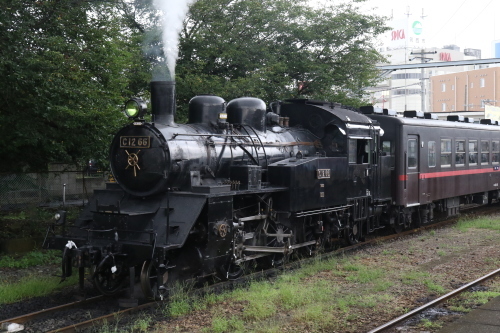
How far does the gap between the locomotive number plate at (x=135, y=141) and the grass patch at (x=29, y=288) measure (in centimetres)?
248

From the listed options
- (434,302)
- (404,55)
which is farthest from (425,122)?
(404,55)

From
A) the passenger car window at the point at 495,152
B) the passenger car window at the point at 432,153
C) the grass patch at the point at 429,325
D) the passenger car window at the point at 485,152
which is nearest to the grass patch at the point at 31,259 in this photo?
the grass patch at the point at 429,325

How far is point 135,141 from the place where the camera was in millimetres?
8570

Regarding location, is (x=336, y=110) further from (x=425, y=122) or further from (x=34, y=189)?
(x=34, y=189)

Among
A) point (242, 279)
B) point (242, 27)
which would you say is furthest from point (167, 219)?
point (242, 27)

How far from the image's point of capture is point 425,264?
10414mm

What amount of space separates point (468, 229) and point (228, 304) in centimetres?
979

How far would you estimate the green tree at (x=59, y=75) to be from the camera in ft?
32.7

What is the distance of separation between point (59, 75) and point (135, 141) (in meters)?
2.92

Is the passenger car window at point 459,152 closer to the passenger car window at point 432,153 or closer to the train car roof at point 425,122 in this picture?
the train car roof at point 425,122

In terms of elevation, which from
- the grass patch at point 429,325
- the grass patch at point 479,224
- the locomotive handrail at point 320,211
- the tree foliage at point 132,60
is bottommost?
the grass patch at point 429,325

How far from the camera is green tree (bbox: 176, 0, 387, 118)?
56.9 feet

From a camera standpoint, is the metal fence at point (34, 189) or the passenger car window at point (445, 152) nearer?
the metal fence at point (34, 189)

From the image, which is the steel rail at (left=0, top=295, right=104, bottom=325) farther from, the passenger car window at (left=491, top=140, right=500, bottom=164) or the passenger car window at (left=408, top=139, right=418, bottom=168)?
the passenger car window at (left=491, top=140, right=500, bottom=164)
